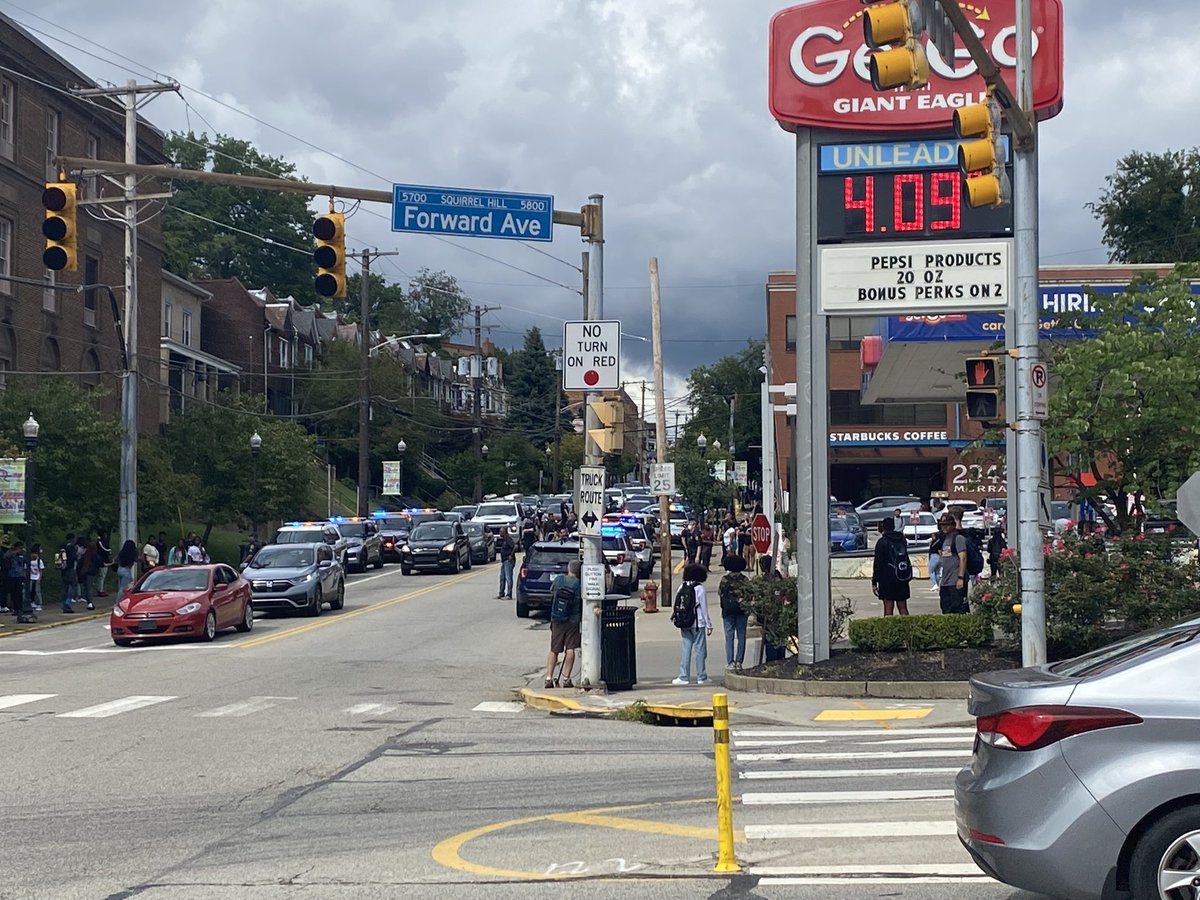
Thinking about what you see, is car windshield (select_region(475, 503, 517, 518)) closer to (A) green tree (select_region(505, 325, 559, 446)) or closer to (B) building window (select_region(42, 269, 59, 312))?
(B) building window (select_region(42, 269, 59, 312))

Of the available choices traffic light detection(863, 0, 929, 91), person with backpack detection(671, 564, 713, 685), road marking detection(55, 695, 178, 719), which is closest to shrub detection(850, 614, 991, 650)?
person with backpack detection(671, 564, 713, 685)

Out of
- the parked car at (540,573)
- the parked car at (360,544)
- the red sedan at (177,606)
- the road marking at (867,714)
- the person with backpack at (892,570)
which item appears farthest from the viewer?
the parked car at (360,544)

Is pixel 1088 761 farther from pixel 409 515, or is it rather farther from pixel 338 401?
pixel 338 401

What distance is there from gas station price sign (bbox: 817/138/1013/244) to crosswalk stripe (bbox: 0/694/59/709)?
1115 cm

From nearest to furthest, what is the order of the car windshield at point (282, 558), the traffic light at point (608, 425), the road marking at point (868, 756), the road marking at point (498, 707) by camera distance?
the road marking at point (868, 756) → the road marking at point (498, 707) → the traffic light at point (608, 425) → the car windshield at point (282, 558)

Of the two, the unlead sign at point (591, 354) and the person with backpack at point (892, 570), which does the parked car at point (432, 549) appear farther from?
the unlead sign at point (591, 354)

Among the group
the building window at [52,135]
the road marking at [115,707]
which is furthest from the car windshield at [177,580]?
the building window at [52,135]

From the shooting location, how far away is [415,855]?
8523 millimetres

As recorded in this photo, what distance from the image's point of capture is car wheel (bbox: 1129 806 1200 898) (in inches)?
226

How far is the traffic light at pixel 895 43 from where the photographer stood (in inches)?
378

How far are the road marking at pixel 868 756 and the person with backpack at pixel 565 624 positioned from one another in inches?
241

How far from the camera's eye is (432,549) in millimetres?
45719

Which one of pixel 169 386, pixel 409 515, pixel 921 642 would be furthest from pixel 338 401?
pixel 921 642

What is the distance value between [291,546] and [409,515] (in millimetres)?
23381
